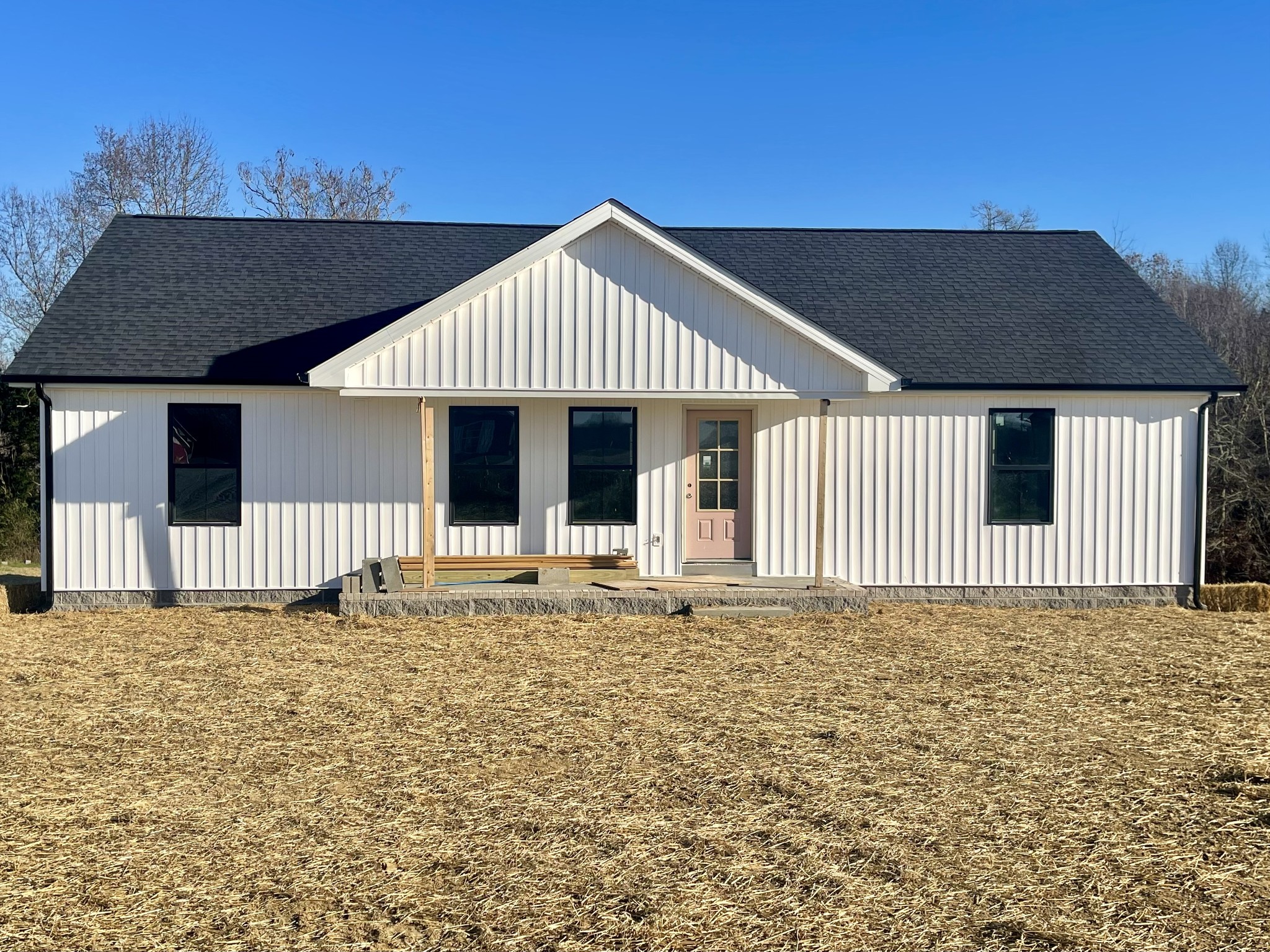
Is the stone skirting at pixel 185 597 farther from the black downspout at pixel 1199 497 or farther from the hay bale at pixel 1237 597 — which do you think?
the hay bale at pixel 1237 597

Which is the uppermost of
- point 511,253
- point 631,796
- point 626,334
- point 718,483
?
point 511,253

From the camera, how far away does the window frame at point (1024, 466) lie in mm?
14492

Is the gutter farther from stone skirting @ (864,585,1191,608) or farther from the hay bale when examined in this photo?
stone skirting @ (864,585,1191,608)

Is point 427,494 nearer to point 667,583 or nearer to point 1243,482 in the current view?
point 667,583

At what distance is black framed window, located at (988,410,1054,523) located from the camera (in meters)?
14.5

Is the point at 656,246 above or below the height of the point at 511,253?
below

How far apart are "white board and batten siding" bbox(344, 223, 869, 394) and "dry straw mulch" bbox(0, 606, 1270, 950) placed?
12.0 feet

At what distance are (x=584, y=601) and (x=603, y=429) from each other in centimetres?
263

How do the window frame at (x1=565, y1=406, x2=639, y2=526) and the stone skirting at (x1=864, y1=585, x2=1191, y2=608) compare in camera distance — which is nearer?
the window frame at (x1=565, y1=406, x2=639, y2=526)

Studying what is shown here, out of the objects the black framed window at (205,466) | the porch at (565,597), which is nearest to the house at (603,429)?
the black framed window at (205,466)

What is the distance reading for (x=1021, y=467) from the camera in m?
14.5

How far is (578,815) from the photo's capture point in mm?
6004

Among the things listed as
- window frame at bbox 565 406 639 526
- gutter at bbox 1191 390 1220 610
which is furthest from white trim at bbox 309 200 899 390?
gutter at bbox 1191 390 1220 610

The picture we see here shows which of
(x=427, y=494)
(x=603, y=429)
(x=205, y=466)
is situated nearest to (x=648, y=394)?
(x=603, y=429)
